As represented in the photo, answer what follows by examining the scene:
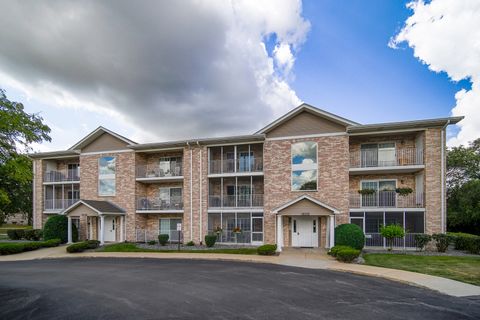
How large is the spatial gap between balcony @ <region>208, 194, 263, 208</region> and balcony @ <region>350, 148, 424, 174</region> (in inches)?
263

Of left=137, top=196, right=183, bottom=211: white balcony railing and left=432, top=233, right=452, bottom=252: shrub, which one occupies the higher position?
left=137, top=196, right=183, bottom=211: white balcony railing

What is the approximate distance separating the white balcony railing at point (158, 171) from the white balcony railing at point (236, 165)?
2941mm

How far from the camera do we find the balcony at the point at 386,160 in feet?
59.8

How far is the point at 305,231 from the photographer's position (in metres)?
19.7

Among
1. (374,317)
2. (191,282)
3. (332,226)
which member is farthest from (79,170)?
(374,317)

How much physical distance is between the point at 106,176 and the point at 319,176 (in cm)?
1687

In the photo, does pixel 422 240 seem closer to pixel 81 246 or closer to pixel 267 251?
pixel 267 251

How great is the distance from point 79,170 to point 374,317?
2512 cm

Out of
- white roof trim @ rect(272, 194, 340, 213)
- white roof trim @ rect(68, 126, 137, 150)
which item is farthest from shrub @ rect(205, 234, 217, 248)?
white roof trim @ rect(68, 126, 137, 150)

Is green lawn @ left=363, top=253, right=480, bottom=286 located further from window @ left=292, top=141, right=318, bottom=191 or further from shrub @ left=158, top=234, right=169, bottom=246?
shrub @ left=158, top=234, right=169, bottom=246

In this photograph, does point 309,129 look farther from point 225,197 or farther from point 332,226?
point 225,197

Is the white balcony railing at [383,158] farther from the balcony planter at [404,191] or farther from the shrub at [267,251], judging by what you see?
the shrub at [267,251]

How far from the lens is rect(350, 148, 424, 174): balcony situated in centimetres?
1822

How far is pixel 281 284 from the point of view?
33.6 ft
